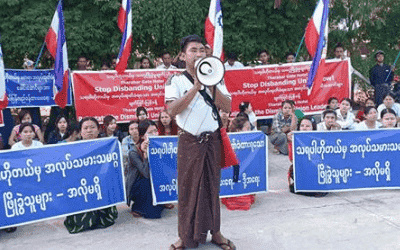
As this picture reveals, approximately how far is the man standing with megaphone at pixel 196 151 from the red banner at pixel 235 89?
5.08 m

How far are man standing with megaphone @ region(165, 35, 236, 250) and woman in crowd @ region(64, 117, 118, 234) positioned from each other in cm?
123

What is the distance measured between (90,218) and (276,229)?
2.00 m

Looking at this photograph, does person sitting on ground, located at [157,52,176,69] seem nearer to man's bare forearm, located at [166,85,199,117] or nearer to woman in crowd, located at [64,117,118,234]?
woman in crowd, located at [64,117,118,234]

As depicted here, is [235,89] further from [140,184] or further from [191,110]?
[191,110]

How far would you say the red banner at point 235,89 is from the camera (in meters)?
9.09

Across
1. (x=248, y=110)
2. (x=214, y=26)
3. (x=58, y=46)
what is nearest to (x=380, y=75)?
(x=248, y=110)

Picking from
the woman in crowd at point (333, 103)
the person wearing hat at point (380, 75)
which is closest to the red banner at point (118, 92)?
the woman in crowd at point (333, 103)

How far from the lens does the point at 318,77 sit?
29.5 feet

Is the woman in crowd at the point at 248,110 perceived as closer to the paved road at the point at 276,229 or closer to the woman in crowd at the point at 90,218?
the paved road at the point at 276,229

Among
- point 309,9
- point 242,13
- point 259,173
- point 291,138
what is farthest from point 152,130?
point 309,9

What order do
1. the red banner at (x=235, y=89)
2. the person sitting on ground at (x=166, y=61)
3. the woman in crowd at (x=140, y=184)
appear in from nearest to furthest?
the woman in crowd at (x=140, y=184), the red banner at (x=235, y=89), the person sitting on ground at (x=166, y=61)

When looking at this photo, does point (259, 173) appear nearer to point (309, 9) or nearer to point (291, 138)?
point (291, 138)

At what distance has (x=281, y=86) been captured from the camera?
33.3 feet

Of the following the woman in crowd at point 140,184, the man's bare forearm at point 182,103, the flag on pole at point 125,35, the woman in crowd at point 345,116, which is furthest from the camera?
the flag on pole at point 125,35
